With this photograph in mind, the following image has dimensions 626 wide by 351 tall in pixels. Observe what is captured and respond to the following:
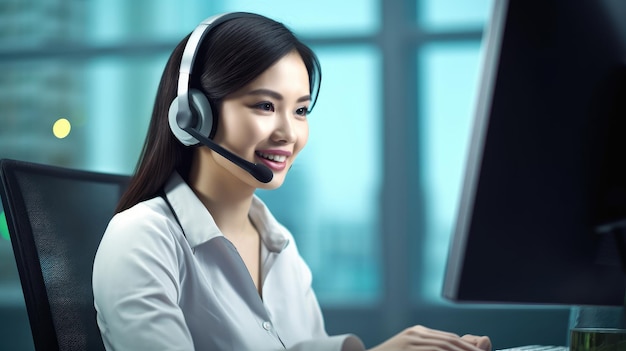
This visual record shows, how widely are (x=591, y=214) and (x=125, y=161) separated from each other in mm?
2694

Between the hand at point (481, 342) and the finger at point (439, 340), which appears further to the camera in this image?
the hand at point (481, 342)

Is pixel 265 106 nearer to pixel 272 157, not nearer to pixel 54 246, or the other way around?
pixel 272 157

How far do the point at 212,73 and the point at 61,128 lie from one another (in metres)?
2.32

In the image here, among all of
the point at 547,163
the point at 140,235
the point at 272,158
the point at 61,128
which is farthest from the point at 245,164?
the point at 61,128

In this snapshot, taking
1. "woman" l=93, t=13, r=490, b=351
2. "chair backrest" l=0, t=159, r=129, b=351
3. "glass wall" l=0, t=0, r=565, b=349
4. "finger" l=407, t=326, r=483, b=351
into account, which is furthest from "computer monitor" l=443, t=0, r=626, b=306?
"glass wall" l=0, t=0, r=565, b=349

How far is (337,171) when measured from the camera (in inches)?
117

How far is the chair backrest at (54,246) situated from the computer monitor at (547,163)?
1.93 feet

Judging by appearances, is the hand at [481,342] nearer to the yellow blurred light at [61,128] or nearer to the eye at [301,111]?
the eye at [301,111]

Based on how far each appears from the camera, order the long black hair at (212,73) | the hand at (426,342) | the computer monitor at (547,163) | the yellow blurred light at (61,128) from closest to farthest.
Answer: the computer monitor at (547,163) → the hand at (426,342) → the long black hair at (212,73) → the yellow blurred light at (61,128)

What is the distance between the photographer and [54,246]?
968mm

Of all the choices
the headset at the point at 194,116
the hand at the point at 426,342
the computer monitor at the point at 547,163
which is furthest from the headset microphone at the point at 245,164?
the computer monitor at the point at 547,163

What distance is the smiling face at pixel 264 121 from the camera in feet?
3.36

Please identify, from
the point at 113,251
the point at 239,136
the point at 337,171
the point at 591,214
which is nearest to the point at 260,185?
the point at 239,136

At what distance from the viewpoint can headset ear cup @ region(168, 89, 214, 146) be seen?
100 centimetres
